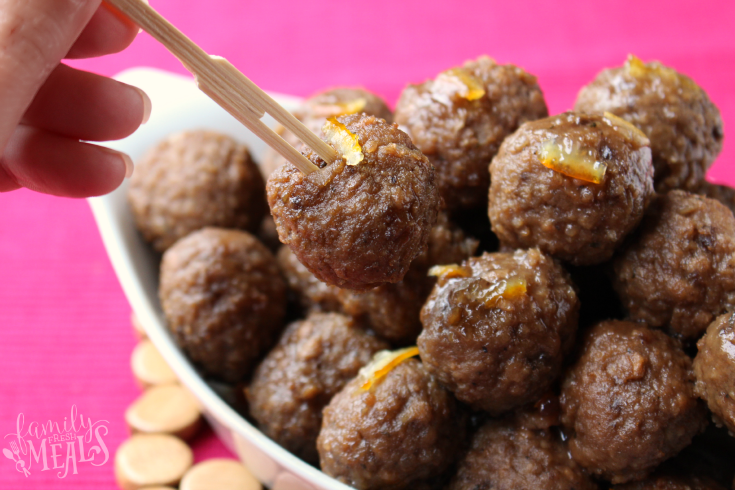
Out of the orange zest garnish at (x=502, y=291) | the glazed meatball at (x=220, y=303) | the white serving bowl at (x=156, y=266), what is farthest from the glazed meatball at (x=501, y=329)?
the glazed meatball at (x=220, y=303)

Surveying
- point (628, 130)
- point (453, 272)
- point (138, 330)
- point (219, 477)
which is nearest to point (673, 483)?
point (453, 272)

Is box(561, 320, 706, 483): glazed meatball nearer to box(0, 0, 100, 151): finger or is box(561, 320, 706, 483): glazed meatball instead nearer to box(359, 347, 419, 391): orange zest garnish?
box(359, 347, 419, 391): orange zest garnish

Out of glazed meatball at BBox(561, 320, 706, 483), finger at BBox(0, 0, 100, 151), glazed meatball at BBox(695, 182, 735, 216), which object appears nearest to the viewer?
finger at BBox(0, 0, 100, 151)

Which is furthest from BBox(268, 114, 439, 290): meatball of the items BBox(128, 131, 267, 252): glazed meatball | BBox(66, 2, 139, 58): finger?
BBox(128, 131, 267, 252): glazed meatball

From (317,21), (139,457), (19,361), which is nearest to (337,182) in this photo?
(139,457)

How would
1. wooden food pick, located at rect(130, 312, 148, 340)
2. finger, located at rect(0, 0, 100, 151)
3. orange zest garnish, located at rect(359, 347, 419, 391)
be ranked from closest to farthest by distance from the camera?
finger, located at rect(0, 0, 100, 151), orange zest garnish, located at rect(359, 347, 419, 391), wooden food pick, located at rect(130, 312, 148, 340)

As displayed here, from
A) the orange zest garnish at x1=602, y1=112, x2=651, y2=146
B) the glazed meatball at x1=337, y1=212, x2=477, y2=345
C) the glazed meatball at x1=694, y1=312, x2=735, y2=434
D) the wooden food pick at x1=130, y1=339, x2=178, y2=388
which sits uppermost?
the orange zest garnish at x1=602, y1=112, x2=651, y2=146

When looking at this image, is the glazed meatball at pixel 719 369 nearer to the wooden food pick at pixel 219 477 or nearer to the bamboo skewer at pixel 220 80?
the bamboo skewer at pixel 220 80

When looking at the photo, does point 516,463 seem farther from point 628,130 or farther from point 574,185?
point 628,130
